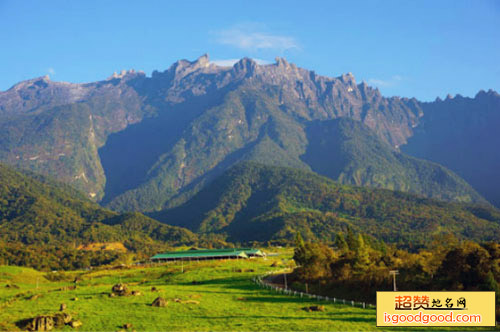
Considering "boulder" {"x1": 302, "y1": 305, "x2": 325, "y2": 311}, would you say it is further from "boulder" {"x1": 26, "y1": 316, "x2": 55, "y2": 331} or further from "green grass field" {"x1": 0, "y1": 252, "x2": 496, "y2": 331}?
"boulder" {"x1": 26, "y1": 316, "x2": 55, "y2": 331}

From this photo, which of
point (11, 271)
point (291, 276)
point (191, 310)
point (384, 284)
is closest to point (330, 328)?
point (191, 310)

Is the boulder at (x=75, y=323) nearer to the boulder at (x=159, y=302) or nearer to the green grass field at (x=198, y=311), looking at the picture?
the green grass field at (x=198, y=311)

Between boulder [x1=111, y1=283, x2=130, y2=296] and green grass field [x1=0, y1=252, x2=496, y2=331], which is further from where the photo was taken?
boulder [x1=111, y1=283, x2=130, y2=296]

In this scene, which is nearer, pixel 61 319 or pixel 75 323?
pixel 75 323

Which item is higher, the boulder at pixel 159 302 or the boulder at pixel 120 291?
the boulder at pixel 120 291

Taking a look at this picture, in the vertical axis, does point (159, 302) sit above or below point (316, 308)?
above

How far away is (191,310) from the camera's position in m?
74.9

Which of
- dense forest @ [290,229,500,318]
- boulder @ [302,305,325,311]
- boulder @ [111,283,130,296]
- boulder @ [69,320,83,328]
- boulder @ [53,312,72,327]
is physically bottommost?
boulder @ [69,320,83,328]

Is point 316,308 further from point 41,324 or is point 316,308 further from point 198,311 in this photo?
point 41,324

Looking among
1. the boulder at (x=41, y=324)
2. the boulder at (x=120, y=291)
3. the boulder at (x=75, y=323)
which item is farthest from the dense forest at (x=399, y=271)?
the boulder at (x=41, y=324)

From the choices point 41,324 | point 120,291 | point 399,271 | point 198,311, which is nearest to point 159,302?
point 198,311

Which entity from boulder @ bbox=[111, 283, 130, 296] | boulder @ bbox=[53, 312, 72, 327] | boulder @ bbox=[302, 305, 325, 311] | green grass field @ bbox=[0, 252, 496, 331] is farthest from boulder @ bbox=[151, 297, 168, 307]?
boulder @ bbox=[302, 305, 325, 311]

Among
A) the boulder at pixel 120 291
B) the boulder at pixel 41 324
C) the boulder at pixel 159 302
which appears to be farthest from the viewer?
the boulder at pixel 120 291

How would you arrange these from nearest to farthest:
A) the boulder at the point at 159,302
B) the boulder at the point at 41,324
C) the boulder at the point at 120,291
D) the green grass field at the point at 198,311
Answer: the boulder at the point at 41,324 → the green grass field at the point at 198,311 → the boulder at the point at 159,302 → the boulder at the point at 120,291
